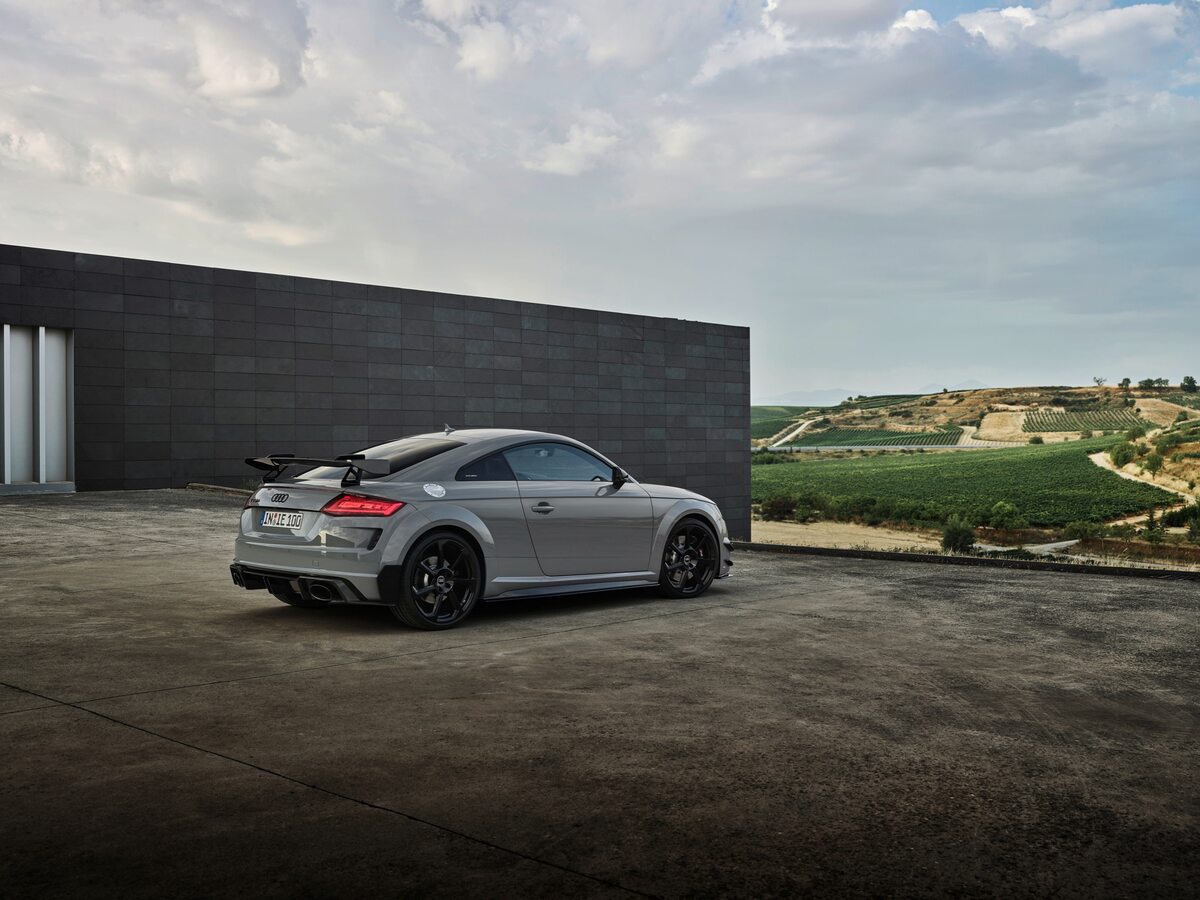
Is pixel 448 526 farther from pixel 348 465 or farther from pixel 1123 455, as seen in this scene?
pixel 1123 455

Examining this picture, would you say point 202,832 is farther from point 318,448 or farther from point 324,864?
point 318,448

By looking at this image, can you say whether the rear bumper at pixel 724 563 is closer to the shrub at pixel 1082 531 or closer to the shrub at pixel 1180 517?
the shrub at pixel 1082 531

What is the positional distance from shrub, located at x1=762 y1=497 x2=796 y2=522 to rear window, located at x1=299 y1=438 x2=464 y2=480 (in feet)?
194

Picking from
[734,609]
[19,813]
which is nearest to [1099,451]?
[734,609]

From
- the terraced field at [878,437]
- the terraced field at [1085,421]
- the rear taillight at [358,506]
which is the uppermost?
the terraced field at [1085,421]

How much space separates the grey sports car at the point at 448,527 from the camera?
7812 millimetres

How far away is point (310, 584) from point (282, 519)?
2.00 feet

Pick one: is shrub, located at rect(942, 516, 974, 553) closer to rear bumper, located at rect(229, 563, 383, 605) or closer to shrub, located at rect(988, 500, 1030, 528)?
shrub, located at rect(988, 500, 1030, 528)

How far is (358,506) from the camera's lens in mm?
7844

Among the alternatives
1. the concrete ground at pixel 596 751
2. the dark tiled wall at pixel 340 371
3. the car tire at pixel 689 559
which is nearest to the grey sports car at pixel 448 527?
the car tire at pixel 689 559

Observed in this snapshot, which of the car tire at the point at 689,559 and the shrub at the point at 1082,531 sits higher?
the car tire at the point at 689,559

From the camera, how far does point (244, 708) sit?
5.61 metres

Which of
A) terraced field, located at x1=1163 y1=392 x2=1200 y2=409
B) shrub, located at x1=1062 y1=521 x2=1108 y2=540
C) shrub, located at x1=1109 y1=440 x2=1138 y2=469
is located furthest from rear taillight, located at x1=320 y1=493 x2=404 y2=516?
terraced field, located at x1=1163 y1=392 x2=1200 y2=409

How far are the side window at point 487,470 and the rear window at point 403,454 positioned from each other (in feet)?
0.75
